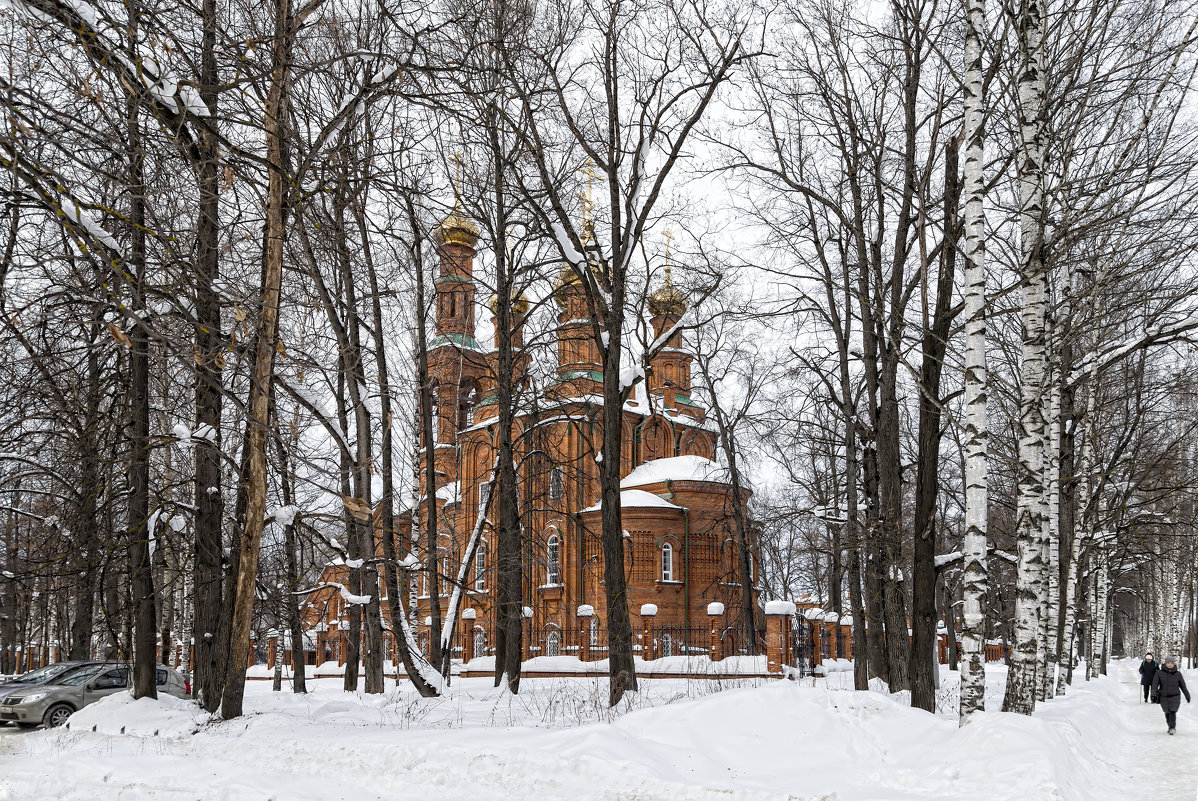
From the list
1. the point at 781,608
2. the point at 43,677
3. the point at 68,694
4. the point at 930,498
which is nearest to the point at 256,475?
the point at 930,498

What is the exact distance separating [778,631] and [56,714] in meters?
16.1

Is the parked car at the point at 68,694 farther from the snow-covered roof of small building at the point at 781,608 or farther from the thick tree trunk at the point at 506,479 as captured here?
the snow-covered roof of small building at the point at 781,608

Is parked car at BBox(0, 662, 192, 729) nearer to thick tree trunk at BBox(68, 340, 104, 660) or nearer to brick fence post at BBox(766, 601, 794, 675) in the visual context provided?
thick tree trunk at BBox(68, 340, 104, 660)

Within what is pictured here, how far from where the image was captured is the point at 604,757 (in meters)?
7.57

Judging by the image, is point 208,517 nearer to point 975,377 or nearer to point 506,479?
point 506,479

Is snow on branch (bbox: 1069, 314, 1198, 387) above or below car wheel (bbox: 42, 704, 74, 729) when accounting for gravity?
above

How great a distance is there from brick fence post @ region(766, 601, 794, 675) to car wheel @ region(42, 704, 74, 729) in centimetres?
1551

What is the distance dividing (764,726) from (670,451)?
3212 cm

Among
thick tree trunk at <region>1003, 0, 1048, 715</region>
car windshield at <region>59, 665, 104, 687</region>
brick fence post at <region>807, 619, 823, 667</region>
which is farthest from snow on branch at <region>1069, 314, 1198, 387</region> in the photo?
brick fence post at <region>807, 619, 823, 667</region>

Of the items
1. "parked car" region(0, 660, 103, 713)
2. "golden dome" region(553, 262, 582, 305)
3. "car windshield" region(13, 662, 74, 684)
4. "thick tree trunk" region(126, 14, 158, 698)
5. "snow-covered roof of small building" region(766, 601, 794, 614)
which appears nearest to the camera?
"thick tree trunk" region(126, 14, 158, 698)

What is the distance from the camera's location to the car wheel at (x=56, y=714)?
15.4 metres

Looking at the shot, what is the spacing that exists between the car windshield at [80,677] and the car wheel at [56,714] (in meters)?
0.39

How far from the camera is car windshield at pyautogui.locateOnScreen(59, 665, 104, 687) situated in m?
16.1

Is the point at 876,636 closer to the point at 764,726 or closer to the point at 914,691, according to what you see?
the point at 914,691
